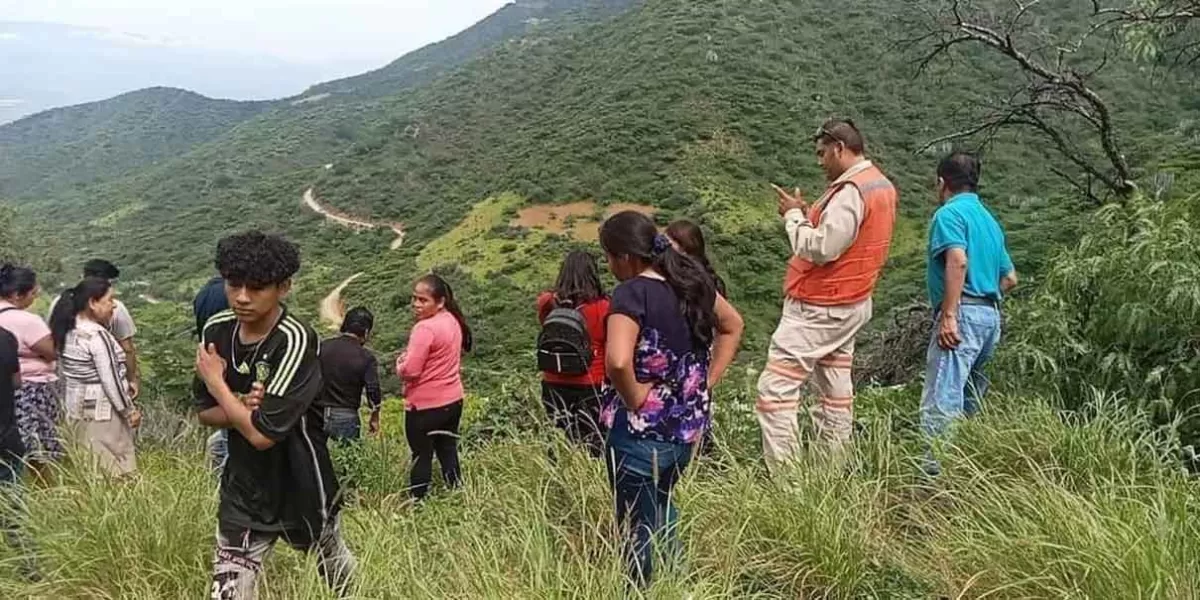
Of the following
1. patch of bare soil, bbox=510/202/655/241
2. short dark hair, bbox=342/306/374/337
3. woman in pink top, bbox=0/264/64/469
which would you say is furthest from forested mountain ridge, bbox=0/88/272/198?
woman in pink top, bbox=0/264/64/469

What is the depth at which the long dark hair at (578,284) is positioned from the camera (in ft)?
15.4

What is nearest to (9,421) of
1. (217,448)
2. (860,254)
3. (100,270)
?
(217,448)

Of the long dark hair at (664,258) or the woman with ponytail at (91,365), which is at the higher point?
the long dark hair at (664,258)

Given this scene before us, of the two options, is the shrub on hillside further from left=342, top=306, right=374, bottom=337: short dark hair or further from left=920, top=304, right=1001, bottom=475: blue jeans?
left=342, top=306, right=374, bottom=337: short dark hair

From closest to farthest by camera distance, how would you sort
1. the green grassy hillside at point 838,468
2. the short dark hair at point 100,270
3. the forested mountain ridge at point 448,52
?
the green grassy hillside at point 838,468, the short dark hair at point 100,270, the forested mountain ridge at point 448,52

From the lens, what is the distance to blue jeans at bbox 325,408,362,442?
5.67 metres

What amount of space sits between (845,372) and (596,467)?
1.12 m

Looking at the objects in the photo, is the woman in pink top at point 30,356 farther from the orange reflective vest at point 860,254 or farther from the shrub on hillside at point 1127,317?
the shrub on hillside at point 1127,317

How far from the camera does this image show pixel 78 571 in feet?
9.87

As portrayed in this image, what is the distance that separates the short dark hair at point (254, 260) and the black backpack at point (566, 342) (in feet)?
6.63

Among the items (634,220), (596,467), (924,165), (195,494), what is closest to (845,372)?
(596,467)

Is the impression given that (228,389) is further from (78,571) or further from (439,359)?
(439,359)

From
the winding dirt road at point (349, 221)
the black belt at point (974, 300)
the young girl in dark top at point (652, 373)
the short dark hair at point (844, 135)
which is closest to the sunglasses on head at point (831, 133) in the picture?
the short dark hair at point (844, 135)

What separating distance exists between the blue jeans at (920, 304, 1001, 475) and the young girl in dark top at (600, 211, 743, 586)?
147cm
